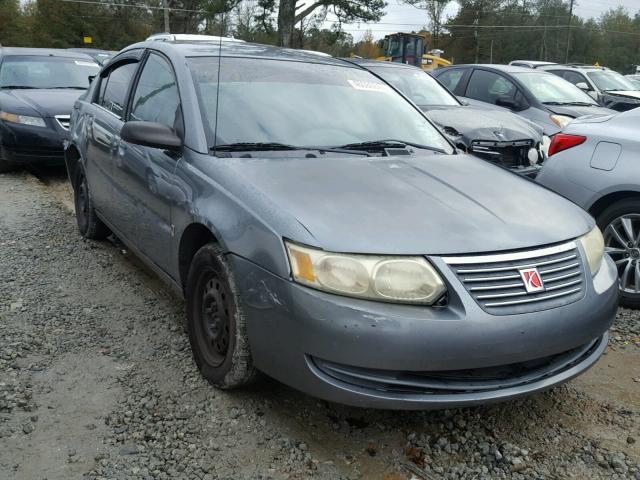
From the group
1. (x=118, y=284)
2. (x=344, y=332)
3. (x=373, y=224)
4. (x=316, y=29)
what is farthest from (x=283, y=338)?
(x=316, y=29)

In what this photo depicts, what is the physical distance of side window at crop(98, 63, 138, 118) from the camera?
436cm

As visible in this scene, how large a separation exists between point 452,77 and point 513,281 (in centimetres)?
833

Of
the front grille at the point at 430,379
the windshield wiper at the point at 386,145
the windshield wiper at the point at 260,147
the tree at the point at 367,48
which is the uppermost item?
the tree at the point at 367,48

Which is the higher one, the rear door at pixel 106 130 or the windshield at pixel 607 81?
the windshield at pixel 607 81

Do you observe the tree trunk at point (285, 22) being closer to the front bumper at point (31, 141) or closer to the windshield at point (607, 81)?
the windshield at point (607, 81)

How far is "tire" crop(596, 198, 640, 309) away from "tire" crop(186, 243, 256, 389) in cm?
278

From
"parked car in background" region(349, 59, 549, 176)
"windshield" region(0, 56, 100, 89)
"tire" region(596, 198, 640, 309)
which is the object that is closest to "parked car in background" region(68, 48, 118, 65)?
"windshield" region(0, 56, 100, 89)

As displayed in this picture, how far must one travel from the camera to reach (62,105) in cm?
822

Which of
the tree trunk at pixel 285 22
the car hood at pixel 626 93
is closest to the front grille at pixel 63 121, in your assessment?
the car hood at pixel 626 93

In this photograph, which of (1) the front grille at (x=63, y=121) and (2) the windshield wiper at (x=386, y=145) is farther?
(1) the front grille at (x=63, y=121)

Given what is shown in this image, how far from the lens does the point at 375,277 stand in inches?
92.6

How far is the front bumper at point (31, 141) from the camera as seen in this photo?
25.8ft

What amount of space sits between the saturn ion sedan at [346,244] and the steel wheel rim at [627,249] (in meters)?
1.31

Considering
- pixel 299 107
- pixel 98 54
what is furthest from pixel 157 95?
pixel 98 54
